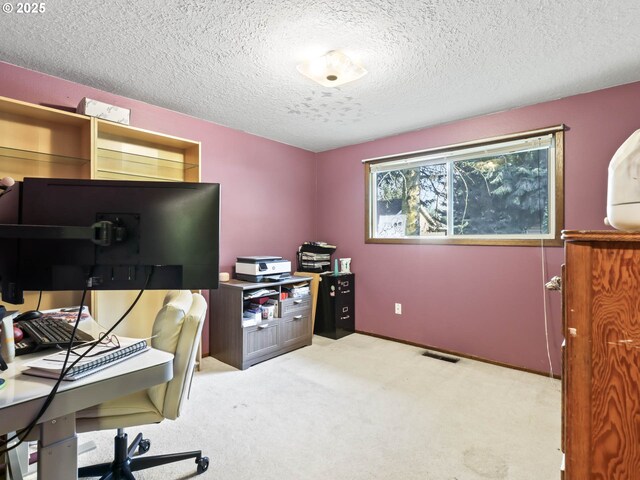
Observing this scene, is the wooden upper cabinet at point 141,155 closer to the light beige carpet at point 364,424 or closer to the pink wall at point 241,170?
the pink wall at point 241,170

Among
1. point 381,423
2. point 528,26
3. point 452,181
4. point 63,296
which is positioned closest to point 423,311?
point 452,181

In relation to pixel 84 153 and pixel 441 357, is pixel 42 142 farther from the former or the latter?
pixel 441 357

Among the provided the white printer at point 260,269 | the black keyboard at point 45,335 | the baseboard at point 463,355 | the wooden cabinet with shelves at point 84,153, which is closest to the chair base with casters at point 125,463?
the black keyboard at point 45,335

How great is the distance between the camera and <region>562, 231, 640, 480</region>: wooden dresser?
0.95 meters

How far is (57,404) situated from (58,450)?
0.14 metres

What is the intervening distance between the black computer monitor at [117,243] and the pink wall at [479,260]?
112 inches

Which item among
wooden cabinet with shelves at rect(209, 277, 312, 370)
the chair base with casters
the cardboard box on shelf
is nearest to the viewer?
the chair base with casters

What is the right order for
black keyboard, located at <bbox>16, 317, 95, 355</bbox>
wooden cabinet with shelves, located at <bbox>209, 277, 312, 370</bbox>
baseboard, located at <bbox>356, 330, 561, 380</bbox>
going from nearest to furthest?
1. black keyboard, located at <bbox>16, 317, 95, 355</bbox>
2. baseboard, located at <bbox>356, 330, 561, 380</bbox>
3. wooden cabinet with shelves, located at <bbox>209, 277, 312, 370</bbox>

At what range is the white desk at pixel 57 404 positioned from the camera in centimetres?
87

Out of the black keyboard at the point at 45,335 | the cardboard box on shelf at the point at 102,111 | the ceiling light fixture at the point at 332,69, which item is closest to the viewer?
the black keyboard at the point at 45,335

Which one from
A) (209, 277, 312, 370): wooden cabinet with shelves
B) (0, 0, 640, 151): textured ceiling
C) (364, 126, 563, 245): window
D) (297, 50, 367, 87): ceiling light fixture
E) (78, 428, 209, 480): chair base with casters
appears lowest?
(78, 428, 209, 480): chair base with casters

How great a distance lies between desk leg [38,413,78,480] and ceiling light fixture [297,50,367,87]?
6.97 feet

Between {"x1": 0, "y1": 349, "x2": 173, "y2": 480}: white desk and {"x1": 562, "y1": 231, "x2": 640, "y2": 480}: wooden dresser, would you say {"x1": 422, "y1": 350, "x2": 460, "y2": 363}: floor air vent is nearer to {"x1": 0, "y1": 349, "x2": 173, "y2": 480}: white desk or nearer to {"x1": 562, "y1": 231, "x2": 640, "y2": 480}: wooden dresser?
{"x1": 562, "y1": 231, "x2": 640, "y2": 480}: wooden dresser

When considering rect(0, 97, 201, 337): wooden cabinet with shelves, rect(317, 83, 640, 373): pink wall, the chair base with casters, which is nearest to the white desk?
the chair base with casters
